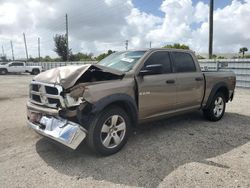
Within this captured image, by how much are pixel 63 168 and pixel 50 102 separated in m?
1.02

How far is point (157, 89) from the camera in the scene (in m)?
4.67

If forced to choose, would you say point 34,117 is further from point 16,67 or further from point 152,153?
point 16,67

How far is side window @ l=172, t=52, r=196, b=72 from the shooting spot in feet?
17.4

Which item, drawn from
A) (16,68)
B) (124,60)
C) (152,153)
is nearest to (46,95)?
(124,60)

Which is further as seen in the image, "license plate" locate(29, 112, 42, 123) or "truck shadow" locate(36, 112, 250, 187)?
"license plate" locate(29, 112, 42, 123)

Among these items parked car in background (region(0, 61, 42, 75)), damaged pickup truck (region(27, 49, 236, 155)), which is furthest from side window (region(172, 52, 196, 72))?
parked car in background (region(0, 61, 42, 75))

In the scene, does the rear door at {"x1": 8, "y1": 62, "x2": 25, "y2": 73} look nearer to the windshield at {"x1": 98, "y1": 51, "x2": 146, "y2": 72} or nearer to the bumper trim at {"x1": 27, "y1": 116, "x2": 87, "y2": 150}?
the windshield at {"x1": 98, "y1": 51, "x2": 146, "y2": 72}

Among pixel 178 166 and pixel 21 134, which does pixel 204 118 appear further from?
pixel 21 134

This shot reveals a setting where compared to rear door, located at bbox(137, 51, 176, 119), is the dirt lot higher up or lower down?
lower down

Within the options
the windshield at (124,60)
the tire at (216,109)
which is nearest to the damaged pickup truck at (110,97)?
the windshield at (124,60)

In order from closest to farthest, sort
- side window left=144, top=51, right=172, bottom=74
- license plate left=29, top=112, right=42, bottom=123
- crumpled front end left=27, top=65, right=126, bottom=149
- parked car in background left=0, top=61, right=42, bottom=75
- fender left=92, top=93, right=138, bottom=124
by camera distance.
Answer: crumpled front end left=27, top=65, right=126, bottom=149
fender left=92, top=93, right=138, bottom=124
license plate left=29, top=112, right=42, bottom=123
side window left=144, top=51, right=172, bottom=74
parked car in background left=0, top=61, right=42, bottom=75

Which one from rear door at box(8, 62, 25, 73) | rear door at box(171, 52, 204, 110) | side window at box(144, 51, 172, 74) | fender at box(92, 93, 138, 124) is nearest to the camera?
fender at box(92, 93, 138, 124)

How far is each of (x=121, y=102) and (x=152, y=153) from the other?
974 millimetres

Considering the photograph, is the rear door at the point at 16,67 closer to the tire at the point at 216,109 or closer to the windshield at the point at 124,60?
the windshield at the point at 124,60
